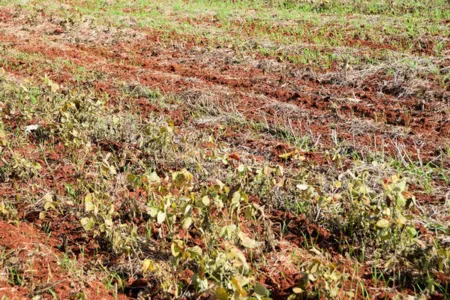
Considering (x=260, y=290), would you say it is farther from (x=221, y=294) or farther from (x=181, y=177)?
(x=181, y=177)

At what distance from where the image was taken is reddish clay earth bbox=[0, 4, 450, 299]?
10.5 feet

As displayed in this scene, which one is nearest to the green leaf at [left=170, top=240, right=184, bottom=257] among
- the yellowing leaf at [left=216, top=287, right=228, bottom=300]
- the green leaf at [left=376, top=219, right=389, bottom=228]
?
the yellowing leaf at [left=216, top=287, right=228, bottom=300]

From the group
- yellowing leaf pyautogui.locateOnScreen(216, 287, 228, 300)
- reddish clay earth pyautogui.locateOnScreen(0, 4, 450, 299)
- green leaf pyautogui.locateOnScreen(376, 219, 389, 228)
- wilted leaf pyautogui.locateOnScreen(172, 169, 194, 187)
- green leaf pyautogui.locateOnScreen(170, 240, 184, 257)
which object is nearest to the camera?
yellowing leaf pyautogui.locateOnScreen(216, 287, 228, 300)

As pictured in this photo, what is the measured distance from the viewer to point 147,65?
729cm

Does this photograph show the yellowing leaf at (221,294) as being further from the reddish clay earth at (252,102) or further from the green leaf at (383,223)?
the green leaf at (383,223)

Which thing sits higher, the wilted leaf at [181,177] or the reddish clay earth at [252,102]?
the wilted leaf at [181,177]

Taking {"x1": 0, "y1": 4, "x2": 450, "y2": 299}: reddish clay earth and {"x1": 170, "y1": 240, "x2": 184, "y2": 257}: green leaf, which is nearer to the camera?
{"x1": 170, "y1": 240, "x2": 184, "y2": 257}: green leaf

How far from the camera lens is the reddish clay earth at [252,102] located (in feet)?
10.5

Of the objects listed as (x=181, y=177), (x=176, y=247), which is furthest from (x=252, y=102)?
(x=176, y=247)

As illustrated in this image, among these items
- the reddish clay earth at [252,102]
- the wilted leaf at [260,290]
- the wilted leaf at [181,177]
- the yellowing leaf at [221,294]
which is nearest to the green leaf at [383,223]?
the reddish clay earth at [252,102]

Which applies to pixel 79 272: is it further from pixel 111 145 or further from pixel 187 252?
pixel 111 145

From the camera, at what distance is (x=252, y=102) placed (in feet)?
18.1

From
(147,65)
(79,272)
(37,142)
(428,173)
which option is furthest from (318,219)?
(147,65)

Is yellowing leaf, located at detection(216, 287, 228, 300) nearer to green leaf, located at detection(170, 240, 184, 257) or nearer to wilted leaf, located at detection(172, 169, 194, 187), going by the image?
green leaf, located at detection(170, 240, 184, 257)
